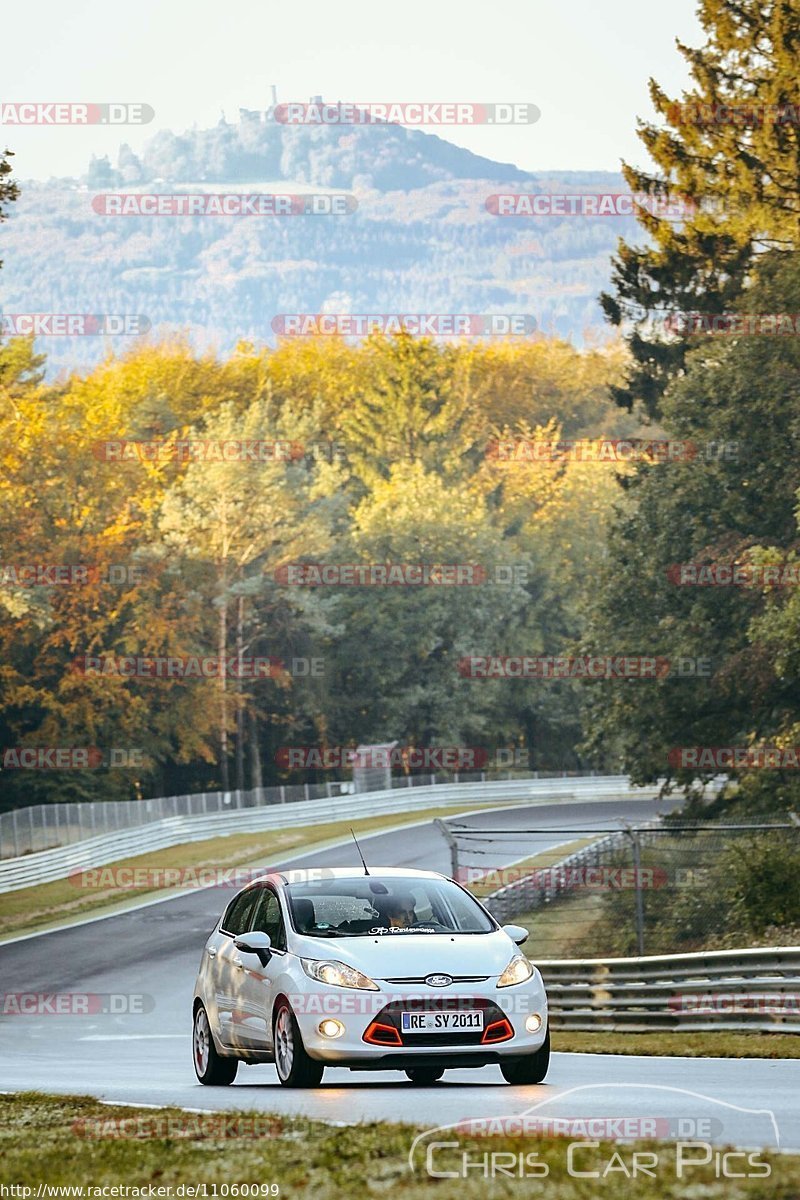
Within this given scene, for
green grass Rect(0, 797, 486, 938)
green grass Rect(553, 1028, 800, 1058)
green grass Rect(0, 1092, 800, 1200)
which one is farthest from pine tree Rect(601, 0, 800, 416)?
green grass Rect(0, 1092, 800, 1200)

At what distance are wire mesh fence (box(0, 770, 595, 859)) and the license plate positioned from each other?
138 feet

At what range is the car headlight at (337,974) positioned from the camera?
12.6 meters

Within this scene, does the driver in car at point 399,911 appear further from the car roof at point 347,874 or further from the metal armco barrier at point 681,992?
the metal armco barrier at point 681,992

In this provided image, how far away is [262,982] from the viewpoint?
13.4 meters

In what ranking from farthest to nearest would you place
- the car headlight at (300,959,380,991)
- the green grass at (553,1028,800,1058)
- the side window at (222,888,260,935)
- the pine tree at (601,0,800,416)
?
1. the pine tree at (601,0,800,416)
2. the green grass at (553,1028,800,1058)
3. the side window at (222,888,260,935)
4. the car headlight at (300,959,380,991)

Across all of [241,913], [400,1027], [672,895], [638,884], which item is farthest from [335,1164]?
[672,895]

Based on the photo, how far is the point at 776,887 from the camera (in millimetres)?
25547

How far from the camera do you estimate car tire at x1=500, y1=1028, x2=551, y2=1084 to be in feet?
42.6

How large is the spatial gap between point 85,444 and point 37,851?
80.5 ft

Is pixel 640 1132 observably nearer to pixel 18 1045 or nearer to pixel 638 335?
pixel 18 1045

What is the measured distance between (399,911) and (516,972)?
1073mm

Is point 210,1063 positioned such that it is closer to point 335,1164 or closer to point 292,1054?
point 292,1054

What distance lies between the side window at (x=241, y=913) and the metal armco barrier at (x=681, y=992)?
629 centimetres

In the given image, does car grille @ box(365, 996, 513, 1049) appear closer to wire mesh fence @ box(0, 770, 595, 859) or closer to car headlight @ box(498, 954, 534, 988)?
car headlight @ box(498, 954, 534, 988)
